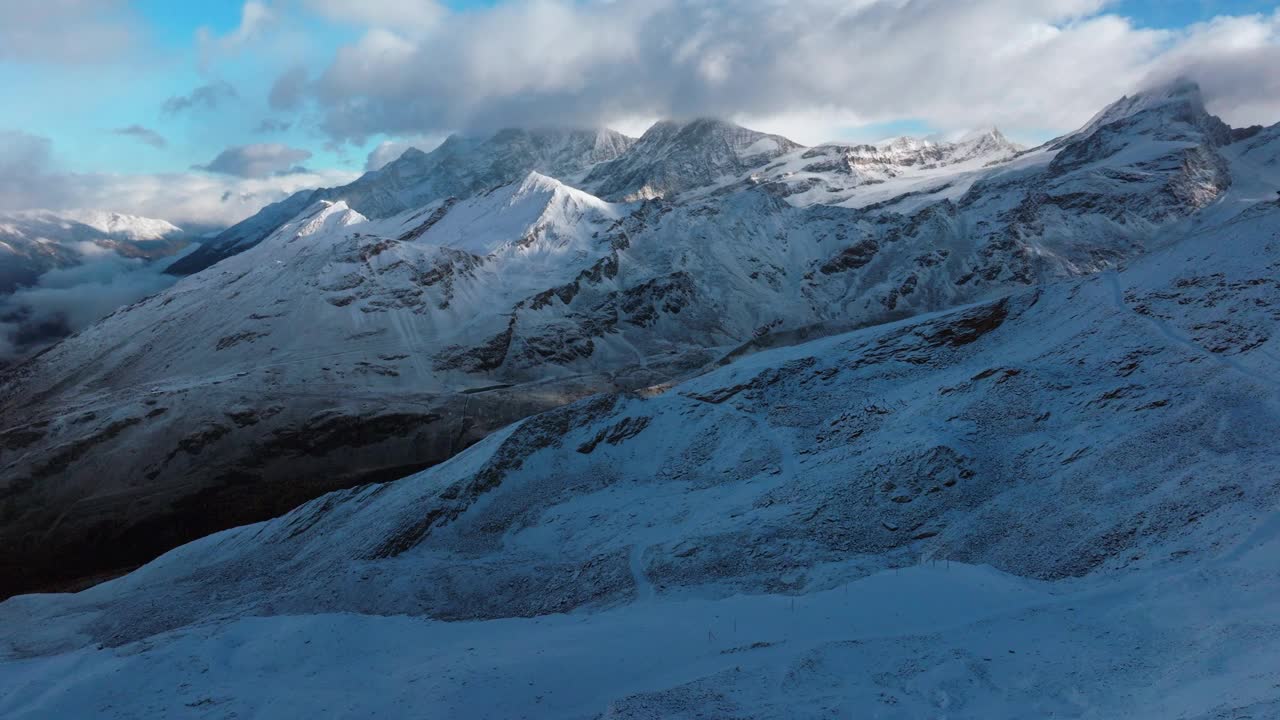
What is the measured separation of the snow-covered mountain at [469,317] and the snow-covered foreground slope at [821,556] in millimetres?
45856

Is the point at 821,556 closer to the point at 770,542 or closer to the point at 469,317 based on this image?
the point at 770,542

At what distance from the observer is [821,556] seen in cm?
3048

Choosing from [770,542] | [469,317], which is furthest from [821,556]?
[469,317]

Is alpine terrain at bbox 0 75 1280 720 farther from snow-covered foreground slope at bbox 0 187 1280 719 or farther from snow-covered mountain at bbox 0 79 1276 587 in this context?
snow-covered mountain at bbox 0 79 1276 587

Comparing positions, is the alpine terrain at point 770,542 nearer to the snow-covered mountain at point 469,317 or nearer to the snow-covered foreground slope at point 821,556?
the snow-covered foreground slope at point 821,556

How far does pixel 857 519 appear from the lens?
32844 millimetres

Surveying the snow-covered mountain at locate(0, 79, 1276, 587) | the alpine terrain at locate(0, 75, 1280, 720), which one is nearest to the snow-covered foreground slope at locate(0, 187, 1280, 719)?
the alpine terrain at locate(0, 75, 1280, 720)

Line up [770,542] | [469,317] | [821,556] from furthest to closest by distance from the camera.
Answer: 1. [469,317]
2. [770,542]
3. [821,556]

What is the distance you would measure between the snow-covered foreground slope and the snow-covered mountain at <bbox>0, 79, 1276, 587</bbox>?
45856 mm

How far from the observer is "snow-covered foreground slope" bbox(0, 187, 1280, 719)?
21875 millimetres

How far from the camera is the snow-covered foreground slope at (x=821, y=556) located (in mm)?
21875

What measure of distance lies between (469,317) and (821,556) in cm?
10969

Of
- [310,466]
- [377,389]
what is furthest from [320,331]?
[310,466]

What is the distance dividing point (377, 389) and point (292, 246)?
254 feet
